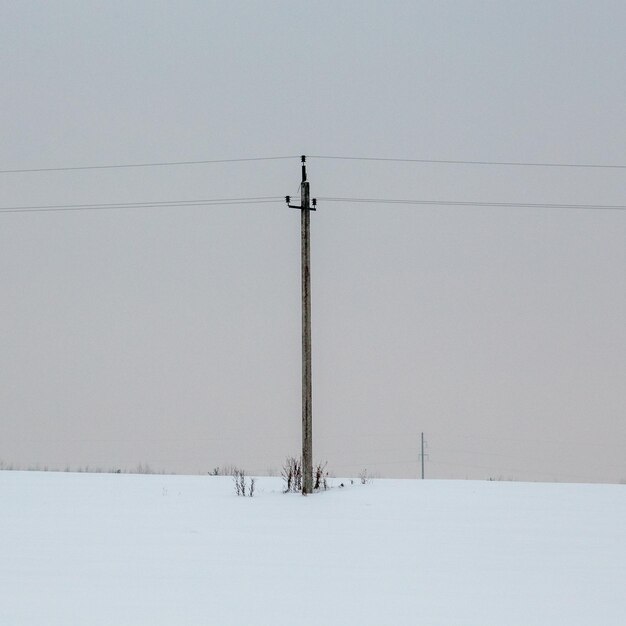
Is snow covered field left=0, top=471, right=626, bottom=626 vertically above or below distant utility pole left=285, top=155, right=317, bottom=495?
below

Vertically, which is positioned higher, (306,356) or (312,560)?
(306,356)

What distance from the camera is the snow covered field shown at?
755cm

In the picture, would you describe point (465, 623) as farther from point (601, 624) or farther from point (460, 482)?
point (460, 482)

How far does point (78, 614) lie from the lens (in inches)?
292

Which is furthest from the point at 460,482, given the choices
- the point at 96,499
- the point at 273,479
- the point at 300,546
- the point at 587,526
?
the point at 300,546

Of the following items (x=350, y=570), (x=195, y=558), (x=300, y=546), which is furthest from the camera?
(x=300, y=546)

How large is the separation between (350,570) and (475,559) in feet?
6.19

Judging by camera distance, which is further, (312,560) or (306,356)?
(306,356)

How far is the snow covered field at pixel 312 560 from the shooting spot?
Result: 297 inches

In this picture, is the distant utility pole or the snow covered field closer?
the snow covered field

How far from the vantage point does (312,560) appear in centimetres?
997

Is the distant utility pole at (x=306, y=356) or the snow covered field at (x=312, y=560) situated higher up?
the distant utility pole at (x=306, y=356)

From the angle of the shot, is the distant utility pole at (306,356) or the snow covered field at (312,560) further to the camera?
the distant utility pole at (306,356)

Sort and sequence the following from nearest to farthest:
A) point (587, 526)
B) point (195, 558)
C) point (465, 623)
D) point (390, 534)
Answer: point (465, 623)
point (195, 558)
point (390, 534)
point (587, 526)
